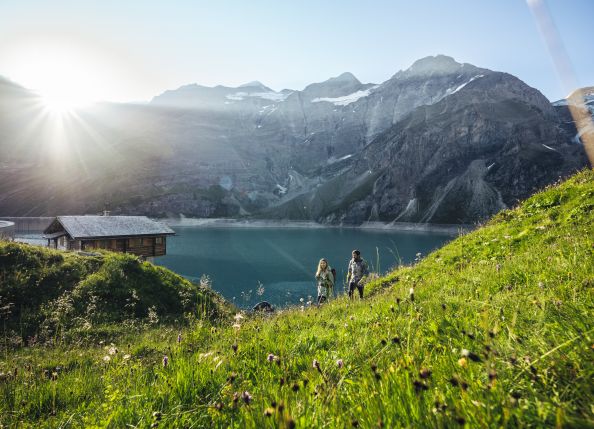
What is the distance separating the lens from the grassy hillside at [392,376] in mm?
1618

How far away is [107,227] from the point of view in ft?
131

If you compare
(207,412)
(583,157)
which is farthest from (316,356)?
(583,157)

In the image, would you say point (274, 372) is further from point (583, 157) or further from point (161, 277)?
point (583, 157)

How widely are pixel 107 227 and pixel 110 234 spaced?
1573 mm

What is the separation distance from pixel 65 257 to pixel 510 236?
21.5 meters

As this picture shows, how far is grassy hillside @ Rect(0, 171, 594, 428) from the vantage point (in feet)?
5.31

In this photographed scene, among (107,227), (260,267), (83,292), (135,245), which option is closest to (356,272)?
(83,292)

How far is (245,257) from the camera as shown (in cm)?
8650

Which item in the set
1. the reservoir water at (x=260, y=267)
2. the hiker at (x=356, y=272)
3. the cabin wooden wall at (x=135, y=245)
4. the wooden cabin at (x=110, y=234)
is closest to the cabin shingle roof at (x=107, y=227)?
the wooden cabin at (x=110, y=234)

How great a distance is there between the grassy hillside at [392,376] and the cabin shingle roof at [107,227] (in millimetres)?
36741

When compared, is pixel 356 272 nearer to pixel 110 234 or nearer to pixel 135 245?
pixel 110 234

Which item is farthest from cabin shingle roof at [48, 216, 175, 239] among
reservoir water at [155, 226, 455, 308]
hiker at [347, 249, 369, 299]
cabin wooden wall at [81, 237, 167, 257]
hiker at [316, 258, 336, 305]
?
hiker at [347, 249, 369, 299]

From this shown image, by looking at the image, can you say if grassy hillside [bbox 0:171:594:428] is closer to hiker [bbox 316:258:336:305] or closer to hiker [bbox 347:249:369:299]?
hiker [bbox 316:258:336:305]

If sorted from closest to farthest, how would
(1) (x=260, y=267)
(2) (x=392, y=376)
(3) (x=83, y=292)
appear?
(2) (x=392, y=376)
(3) (x=83, y=292)
(1) (x=260, y=267)
